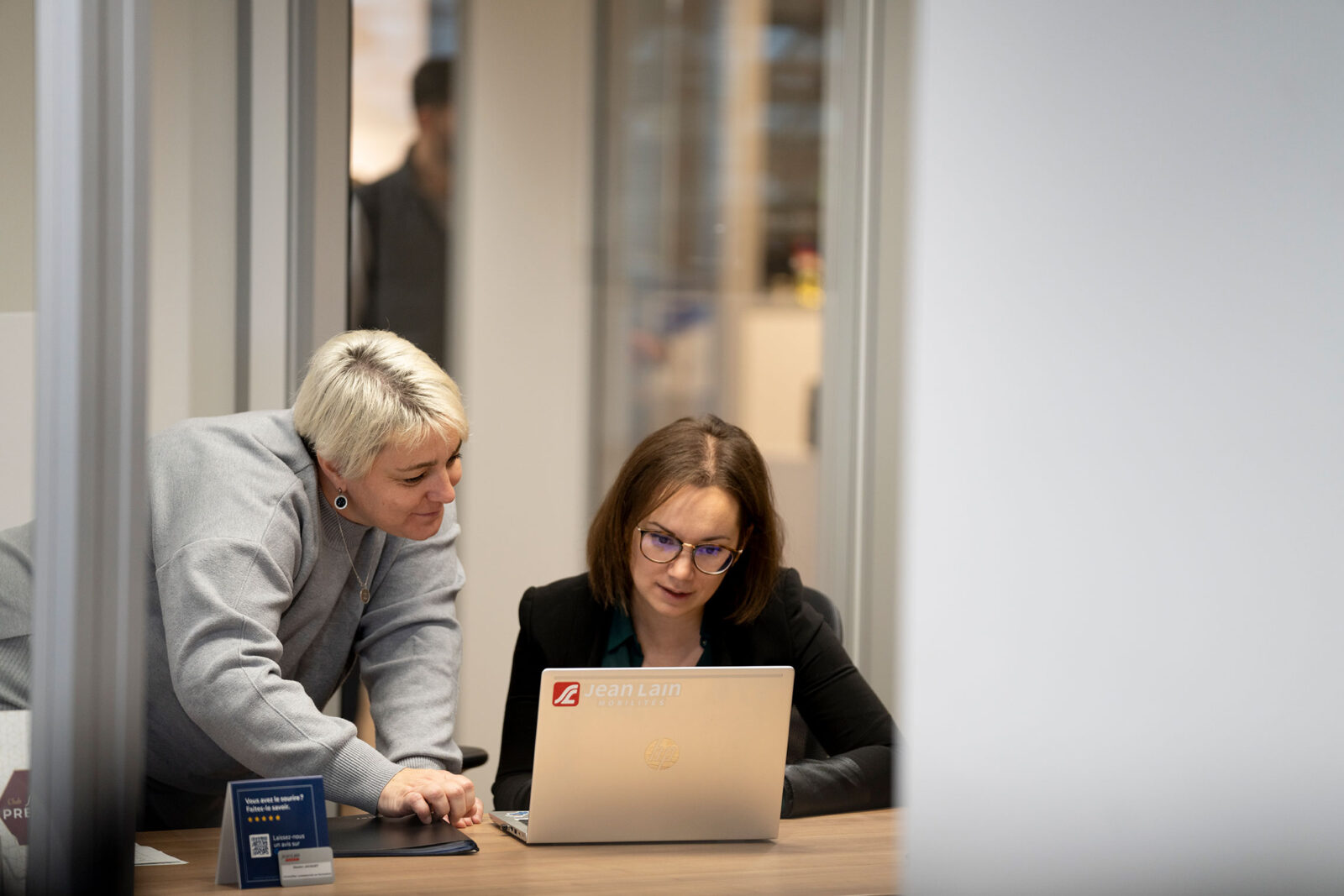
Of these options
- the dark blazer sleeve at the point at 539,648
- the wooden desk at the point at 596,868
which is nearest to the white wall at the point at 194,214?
the dark blazer sleeve at the point at 539,648

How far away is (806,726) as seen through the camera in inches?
95.0

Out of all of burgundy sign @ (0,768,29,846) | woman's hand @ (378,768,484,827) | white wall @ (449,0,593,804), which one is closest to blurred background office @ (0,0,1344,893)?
burgundy sign @ (0,768,29,846)

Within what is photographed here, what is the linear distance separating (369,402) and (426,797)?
601mm

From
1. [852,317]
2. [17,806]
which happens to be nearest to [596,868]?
[17,806]

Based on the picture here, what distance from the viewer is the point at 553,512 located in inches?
165

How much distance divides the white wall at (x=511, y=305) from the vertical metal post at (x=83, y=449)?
2461mm

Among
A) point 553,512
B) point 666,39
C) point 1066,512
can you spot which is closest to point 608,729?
point 1066,512

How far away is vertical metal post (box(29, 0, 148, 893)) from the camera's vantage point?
4.48 feet

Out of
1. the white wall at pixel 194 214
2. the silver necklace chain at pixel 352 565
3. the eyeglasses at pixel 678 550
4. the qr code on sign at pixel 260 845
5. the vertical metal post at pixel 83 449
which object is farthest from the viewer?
the white wall at pixel 194 214

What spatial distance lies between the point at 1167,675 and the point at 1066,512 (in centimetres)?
19

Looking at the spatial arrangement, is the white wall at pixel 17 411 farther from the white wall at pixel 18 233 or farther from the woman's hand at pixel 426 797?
the woman's hand at pixel 426 797

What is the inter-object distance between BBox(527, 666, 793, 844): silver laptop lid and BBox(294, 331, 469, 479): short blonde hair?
1.64ft

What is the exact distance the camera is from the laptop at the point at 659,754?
1688 mm

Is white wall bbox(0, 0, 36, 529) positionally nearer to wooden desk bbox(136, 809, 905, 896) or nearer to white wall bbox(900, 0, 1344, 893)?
wooden desk bbox(136, 809, 905, 896)
